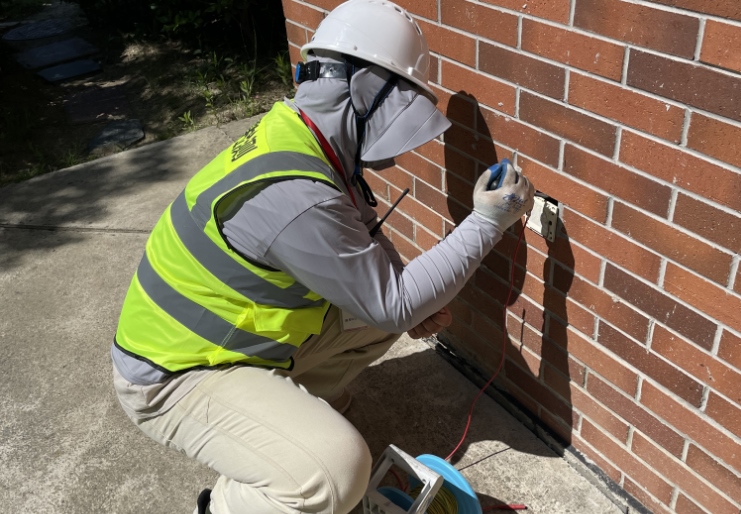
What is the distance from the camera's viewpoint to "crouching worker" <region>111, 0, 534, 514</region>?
6.31 ft

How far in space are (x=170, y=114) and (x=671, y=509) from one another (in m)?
5.05

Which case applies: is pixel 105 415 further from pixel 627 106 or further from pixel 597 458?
pixel 627 106

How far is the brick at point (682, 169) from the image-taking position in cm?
163

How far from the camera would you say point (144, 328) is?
2.19 metres

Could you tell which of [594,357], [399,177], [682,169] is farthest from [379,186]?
[682,169]

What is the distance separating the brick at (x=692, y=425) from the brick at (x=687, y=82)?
85 cm

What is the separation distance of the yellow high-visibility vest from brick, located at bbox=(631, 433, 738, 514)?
105cm

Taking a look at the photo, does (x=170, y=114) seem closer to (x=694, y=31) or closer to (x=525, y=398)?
(x=525, y=398)

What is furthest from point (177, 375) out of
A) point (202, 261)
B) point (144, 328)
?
point (202, 261)

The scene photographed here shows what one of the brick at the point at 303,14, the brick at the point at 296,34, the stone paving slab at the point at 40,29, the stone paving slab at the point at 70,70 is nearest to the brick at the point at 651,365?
the brick at the point at 303,14

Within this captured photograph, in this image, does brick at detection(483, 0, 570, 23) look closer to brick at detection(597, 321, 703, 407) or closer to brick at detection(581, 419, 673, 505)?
brick at detection(597, 321, 703, 407)

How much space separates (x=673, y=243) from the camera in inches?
71.7

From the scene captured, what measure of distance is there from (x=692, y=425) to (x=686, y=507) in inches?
12.3

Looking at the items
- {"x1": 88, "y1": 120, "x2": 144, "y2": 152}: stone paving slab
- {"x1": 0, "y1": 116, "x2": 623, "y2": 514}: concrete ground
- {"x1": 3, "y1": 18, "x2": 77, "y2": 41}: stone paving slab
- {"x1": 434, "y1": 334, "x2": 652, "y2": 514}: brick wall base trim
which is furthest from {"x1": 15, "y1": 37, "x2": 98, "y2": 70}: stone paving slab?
{"x1": 434, "y1": 334, "x2": 652, "y2": 514}: brick wall base trim
